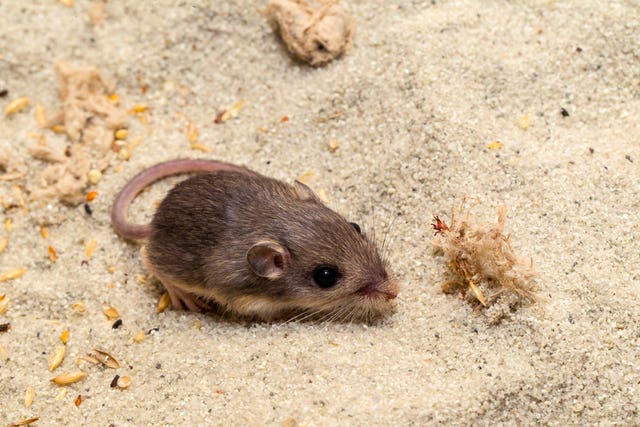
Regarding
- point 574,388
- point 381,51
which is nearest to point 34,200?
point 381,51

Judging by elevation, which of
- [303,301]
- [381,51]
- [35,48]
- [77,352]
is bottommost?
[77,352]

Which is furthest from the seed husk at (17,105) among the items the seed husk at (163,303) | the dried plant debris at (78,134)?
the seed husk at (163,303)

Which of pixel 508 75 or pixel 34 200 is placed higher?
pixel 508 75

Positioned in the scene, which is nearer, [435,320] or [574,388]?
[574,388]

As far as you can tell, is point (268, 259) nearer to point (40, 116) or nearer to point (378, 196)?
point (378, 196)

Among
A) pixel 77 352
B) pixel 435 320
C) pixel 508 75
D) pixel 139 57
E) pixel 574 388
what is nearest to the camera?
pixel 574 388

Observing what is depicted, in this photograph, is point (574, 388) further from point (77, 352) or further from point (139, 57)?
point (139, 57)

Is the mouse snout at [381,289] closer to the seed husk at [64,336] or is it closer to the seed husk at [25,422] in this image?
the seed husk at [64,336]

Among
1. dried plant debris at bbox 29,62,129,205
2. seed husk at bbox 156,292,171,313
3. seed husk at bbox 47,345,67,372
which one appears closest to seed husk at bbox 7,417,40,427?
seed husk at bbox 47,345,67,372
